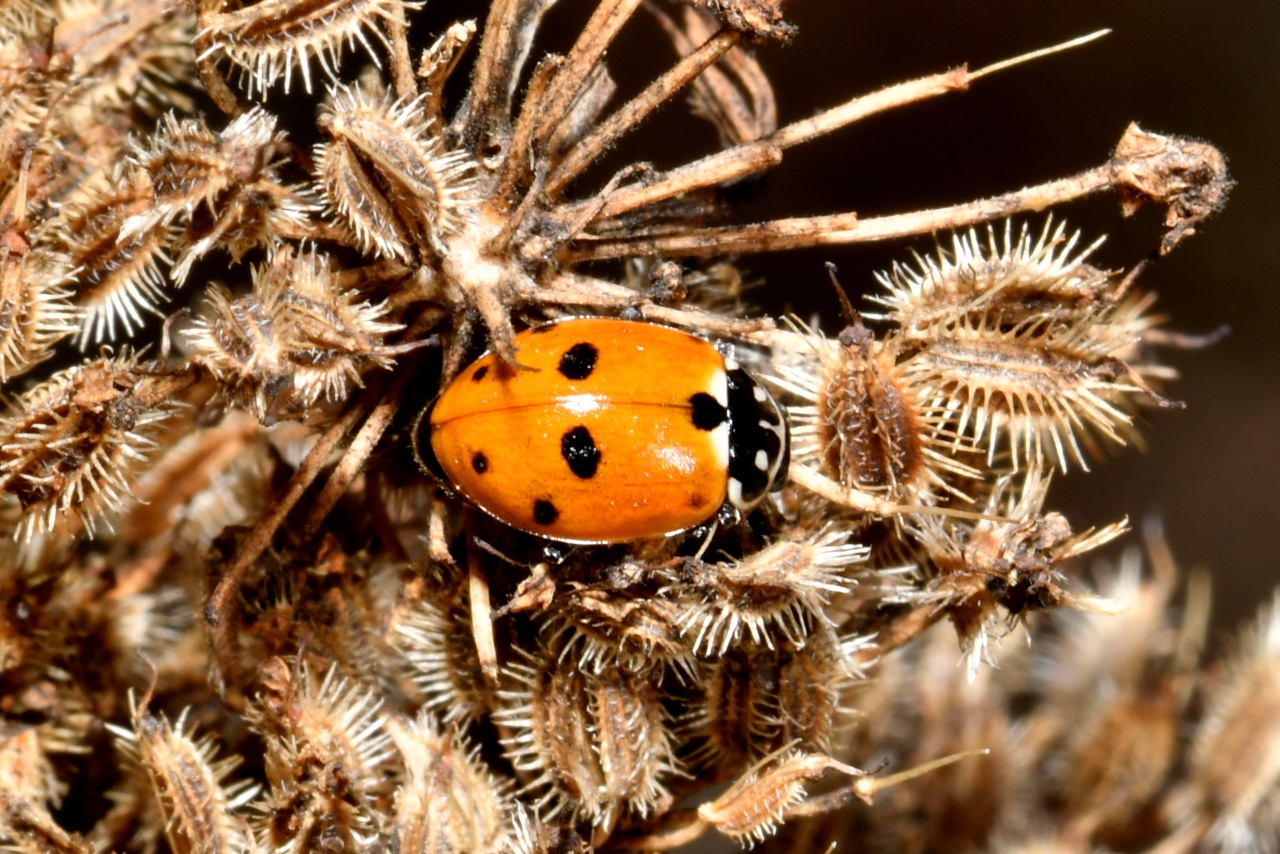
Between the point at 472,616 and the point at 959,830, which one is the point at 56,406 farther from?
the point at 959,830

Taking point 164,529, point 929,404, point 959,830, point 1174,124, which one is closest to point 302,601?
point 164,529

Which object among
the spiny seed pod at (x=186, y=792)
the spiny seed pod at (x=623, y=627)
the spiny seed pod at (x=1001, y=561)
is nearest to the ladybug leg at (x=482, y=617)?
the spiny seed pod at (x=623, y=627)

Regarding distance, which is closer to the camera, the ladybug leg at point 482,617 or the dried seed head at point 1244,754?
the ladybug leg at point 482,617

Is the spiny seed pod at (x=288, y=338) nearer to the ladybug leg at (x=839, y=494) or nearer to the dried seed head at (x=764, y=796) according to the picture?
the ladybug leg at (x=839, y=494)

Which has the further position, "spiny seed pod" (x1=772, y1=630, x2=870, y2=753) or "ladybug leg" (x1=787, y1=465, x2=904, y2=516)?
"spiny seed pod" (x1=772, y1=630, x2=870, y2=753)

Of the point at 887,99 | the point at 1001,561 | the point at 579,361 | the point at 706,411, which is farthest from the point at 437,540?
the point at 887,99

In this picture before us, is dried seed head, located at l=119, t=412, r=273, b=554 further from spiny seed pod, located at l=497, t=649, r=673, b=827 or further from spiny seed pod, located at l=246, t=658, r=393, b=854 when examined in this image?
spiny seed pod, located at l=497, t=649, r=673, b=827

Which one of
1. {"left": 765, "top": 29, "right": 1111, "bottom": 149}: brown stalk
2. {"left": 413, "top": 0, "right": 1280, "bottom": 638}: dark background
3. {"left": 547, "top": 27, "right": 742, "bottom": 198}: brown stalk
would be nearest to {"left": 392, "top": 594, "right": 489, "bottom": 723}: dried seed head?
{"left": 547, "top": 27, "right": 742, "bottom": 198}: brown stalk
